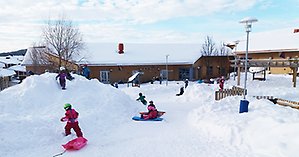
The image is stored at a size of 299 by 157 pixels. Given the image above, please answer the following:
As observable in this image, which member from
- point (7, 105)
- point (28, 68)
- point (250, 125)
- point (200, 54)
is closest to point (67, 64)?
point (28, 68)

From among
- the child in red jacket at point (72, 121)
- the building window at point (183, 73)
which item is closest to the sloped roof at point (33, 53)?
the building window at point (183, 73)

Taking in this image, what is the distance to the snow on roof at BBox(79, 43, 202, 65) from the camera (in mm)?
31812

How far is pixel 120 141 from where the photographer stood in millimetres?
7867

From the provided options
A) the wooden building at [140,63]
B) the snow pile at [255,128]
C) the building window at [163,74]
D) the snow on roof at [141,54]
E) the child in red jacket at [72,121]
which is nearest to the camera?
the snow pile at [255,128]

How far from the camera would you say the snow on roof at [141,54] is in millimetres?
31812

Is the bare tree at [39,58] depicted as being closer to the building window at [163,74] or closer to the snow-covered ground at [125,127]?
the building window at [163,74]

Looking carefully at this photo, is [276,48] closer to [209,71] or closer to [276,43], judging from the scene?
[276,43]

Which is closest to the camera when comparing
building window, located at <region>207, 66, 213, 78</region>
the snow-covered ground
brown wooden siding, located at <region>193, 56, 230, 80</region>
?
the snow-covered ground

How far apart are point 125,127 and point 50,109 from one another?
127 inches

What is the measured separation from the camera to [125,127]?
980 cm

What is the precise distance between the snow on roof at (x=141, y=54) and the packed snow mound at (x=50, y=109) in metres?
18.0

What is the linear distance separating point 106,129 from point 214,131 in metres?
3.98

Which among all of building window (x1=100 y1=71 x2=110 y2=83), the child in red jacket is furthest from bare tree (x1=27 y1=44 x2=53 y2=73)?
the child in red jacket

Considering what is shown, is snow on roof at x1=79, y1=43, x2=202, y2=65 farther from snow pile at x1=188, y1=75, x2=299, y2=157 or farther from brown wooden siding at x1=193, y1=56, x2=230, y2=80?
snow pile at x1=188, y1=75, x2=299, y2=157
